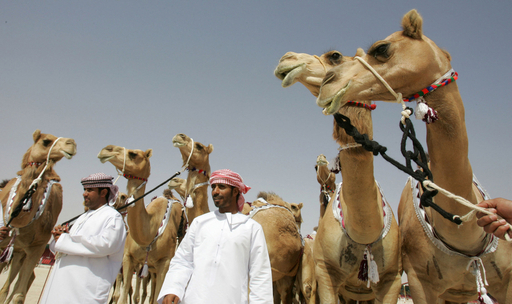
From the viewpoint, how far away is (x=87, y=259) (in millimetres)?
3369

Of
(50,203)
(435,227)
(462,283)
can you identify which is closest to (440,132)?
(435,227)

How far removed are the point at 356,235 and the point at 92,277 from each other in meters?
2.67

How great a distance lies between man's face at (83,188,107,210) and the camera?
3.74 metres

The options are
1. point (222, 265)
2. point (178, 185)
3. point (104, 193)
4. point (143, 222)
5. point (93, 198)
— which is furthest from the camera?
point (178, 185)

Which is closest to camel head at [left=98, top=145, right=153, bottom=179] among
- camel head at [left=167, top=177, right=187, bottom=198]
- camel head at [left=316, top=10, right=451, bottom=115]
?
camel head at [left=167, top=177, right=187, bottom=198]

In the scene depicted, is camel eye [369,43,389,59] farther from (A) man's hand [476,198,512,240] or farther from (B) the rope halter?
(B) the rope halter

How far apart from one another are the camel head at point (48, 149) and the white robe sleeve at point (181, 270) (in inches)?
168

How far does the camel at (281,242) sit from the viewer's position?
18.9ft

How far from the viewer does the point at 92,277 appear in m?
3.31

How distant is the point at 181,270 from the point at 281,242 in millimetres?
3188

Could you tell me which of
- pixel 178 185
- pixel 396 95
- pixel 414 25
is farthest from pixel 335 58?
pixel 178 185

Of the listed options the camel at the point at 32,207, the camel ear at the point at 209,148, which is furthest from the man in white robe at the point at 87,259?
the camel ear at the point at 209,148

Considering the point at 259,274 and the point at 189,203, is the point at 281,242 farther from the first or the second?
the point at 259,274

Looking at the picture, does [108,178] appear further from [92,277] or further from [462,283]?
[462,283]
